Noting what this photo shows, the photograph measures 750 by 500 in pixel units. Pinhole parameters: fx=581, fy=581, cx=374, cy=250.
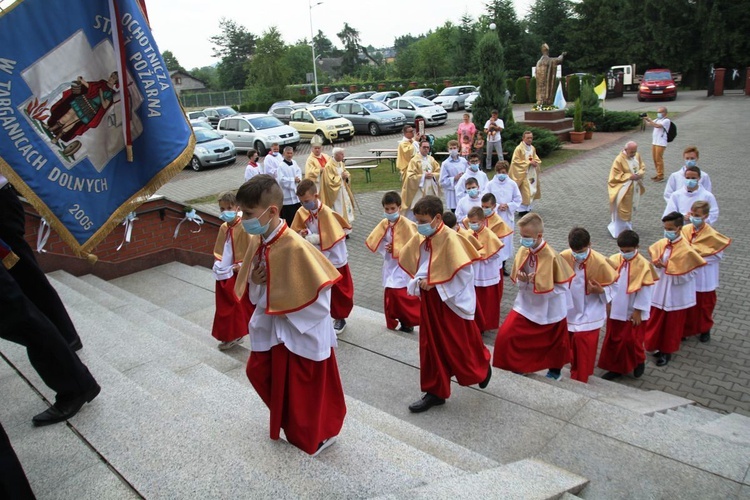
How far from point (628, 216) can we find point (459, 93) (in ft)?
87.3

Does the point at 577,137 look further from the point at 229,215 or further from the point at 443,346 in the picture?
the point at 443,346

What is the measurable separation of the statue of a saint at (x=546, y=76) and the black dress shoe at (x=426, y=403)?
1882 cm

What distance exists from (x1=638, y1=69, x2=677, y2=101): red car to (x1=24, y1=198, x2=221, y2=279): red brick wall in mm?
34103

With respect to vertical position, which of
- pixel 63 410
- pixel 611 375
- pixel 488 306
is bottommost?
pixel 611 375

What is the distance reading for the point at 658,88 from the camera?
118 feet

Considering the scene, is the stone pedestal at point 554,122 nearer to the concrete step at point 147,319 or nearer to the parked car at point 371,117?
the parked car at point 371,117

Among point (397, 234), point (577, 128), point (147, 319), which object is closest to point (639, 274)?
point (397, 234)

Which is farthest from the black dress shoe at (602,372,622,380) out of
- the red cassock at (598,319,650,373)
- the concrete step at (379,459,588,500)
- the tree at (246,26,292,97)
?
the tree at (246,26,292,97)

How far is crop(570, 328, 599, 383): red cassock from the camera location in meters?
5.82

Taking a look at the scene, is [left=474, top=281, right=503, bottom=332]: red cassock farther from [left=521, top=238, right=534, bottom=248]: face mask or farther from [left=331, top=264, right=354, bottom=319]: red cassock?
[left=521, top=238, right=534, bottom=248]: face mask

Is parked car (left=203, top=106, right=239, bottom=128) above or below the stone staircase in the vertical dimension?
above

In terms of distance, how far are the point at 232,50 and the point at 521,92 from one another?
59417 mm

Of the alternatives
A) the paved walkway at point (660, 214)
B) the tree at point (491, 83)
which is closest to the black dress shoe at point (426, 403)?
the paved walkway at point (660, 214)

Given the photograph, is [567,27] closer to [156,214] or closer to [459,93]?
[459,93]
